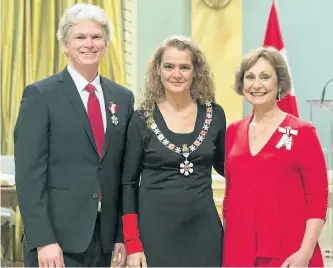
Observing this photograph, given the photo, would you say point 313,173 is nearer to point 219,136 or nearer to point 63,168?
point 219,136

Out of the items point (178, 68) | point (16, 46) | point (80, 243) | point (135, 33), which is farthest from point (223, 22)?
point (80, 243)

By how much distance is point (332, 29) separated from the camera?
459 centimetres

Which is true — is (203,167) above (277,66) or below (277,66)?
below

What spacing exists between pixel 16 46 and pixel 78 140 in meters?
2.59

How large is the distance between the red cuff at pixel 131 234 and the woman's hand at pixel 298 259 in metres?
0.55

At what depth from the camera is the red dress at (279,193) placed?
210cm

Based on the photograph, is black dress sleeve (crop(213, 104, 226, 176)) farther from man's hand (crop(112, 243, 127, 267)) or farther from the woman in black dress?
man's hand (crop(112, 243, 127, 267))

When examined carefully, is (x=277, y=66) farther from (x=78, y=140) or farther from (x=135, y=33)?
(x=135, y=33)

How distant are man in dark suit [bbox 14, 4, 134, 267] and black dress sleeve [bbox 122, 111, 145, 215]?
5cm

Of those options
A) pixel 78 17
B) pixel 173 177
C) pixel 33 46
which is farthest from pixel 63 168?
pixel 33 46

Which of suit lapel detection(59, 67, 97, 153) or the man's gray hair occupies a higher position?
the man's gray hair

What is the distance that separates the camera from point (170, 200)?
7.39 feet

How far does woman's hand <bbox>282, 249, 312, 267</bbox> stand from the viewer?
2.10 meters

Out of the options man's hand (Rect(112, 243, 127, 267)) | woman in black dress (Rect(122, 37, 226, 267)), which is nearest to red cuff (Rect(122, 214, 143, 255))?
woman in black dress (Rect(122, 37, 226, 267))
